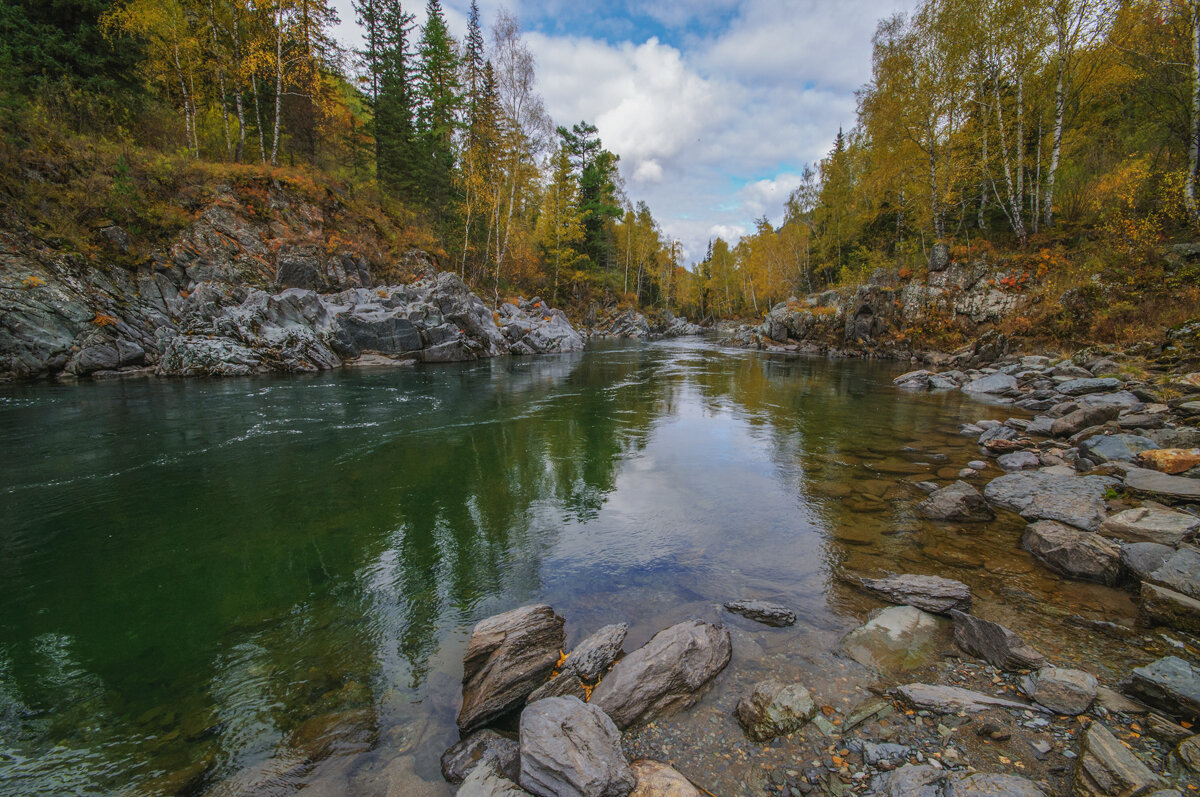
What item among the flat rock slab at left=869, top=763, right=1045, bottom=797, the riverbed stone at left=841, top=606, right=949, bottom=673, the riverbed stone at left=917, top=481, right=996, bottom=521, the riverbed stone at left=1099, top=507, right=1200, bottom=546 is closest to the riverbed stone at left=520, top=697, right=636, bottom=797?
the flat rock slab at left=869, top=763, right=1045, bottom=797

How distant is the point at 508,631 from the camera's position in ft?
12.6

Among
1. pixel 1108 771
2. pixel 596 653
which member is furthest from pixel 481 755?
pixel 1108 771

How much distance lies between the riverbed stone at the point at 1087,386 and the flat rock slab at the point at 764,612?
13.0 m

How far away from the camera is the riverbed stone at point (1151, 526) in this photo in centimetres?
466

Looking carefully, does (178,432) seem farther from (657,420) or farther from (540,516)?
(657,420)

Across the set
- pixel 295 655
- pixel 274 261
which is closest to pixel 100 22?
pixel 274 261

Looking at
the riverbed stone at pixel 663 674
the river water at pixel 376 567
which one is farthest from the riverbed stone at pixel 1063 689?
the riverbed stone at pixel 663 674

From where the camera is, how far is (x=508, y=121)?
31.6 metres

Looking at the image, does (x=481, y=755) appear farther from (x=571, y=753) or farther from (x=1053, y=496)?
(x=1053, y=496)

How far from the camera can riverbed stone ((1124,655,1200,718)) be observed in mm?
2773

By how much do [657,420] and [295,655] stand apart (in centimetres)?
1026

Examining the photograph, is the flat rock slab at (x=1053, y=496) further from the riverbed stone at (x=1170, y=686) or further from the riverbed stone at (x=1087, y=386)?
the riverbed stone at (x=1087, y=386)

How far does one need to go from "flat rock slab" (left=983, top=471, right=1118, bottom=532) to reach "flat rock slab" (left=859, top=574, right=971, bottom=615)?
254 cm

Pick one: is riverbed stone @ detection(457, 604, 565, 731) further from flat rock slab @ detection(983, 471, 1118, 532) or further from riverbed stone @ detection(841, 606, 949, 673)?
flat rock slab @ detection(983, 471, 1118, 532)
